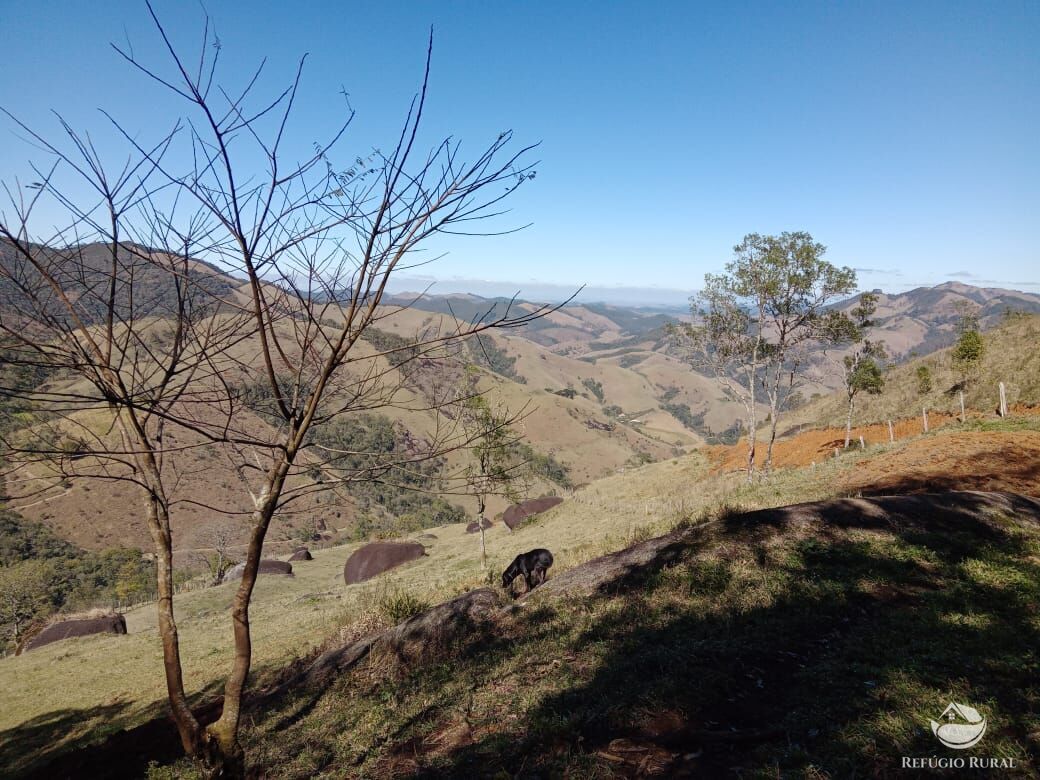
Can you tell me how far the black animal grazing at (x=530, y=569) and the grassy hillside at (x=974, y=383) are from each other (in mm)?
26806

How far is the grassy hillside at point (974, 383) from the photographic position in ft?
87.6

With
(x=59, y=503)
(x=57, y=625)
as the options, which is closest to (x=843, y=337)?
(x=57, y=625)

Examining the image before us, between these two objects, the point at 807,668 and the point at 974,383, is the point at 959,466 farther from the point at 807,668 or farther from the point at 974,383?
the point at 974,383

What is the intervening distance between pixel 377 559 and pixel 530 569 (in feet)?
64.6

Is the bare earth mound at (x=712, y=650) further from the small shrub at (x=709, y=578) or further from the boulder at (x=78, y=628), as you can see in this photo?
the boulder at (x=78, y=628)

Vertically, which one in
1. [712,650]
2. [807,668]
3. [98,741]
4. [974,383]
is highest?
[807,668]

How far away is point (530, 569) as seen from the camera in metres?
10.6

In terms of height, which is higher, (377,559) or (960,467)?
(960,467)

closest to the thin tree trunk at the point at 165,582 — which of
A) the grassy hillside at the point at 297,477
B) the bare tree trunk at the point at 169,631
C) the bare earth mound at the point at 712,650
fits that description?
the bare tree trunk at the point at 169,631

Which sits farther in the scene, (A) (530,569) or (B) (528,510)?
(B) (528,510)

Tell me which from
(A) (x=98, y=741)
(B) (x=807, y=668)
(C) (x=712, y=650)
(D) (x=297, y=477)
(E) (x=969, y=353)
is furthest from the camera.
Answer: (E) (x=969, y=353)

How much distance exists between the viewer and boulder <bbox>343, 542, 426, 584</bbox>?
27.2 m

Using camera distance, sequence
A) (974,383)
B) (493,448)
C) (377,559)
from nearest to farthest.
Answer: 1. (493,448)
2. (377,559)
3. (974,383)

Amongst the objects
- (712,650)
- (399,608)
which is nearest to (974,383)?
(712,650)
